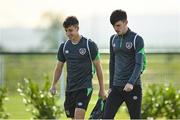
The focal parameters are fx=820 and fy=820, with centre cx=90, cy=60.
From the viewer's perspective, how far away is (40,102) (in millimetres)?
14609

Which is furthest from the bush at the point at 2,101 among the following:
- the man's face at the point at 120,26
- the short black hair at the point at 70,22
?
the man's face at the point at 120,26

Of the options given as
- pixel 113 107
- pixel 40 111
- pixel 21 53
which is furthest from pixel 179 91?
pixel 113 107

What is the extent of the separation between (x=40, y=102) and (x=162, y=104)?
217 centimetres

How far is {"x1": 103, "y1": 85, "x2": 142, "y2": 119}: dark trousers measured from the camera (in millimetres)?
10109

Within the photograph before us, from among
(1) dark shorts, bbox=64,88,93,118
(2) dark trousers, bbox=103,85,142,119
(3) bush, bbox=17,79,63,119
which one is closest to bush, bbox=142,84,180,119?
(3) bush, bbox=17,79,63,119

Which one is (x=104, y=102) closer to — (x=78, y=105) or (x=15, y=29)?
(x=78, y=105)

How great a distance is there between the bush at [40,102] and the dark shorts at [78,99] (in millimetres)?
3641

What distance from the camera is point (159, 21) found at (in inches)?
811

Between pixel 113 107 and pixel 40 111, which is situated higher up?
pixel 113 107

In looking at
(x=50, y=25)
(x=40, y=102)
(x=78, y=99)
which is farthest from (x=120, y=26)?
(x=50, y=25)

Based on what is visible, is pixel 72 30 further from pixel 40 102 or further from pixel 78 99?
pixel 40 102

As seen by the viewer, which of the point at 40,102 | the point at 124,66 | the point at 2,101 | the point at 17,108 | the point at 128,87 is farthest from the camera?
the point at 17,108

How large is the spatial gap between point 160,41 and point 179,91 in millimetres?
5334

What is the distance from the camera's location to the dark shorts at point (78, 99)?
10727 mm
